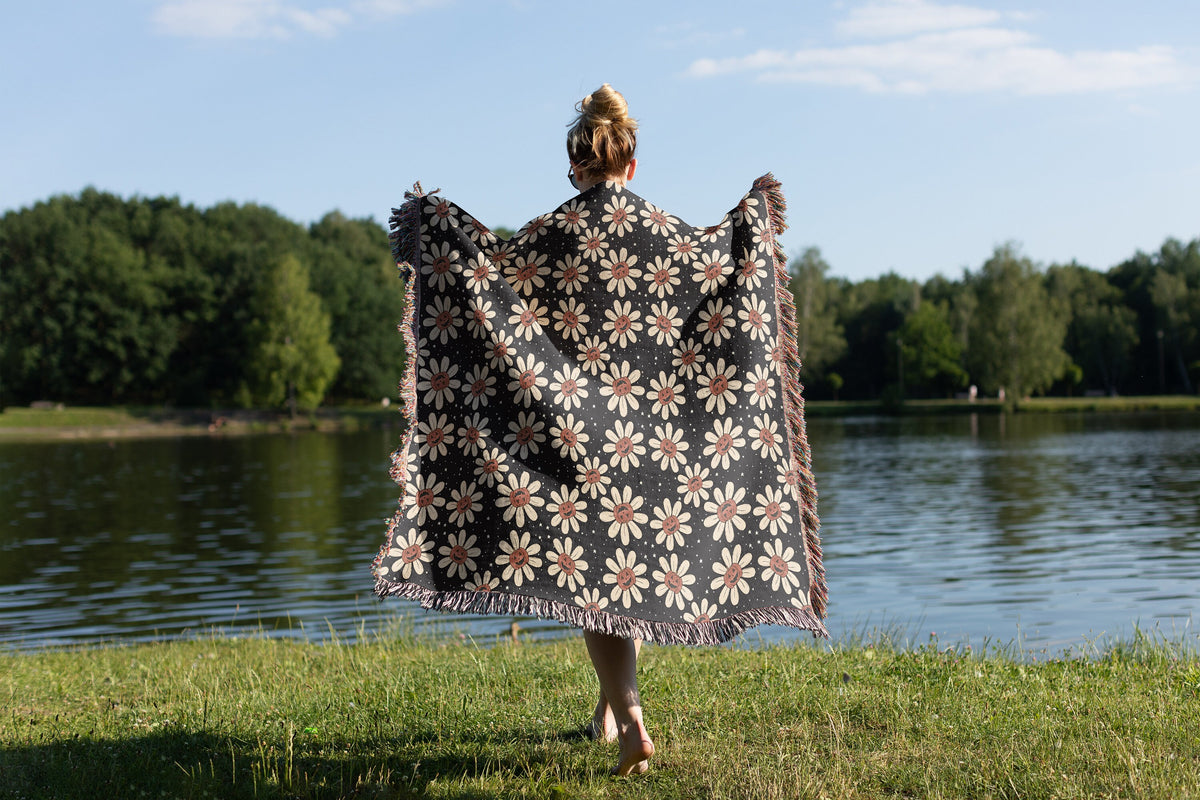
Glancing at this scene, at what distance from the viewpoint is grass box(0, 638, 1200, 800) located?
344 cm

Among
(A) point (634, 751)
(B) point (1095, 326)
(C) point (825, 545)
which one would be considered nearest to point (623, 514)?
(A) point (634, 751)

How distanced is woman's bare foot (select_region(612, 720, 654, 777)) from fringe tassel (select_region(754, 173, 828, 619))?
2.68ft

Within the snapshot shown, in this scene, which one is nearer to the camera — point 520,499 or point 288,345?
point 520,499

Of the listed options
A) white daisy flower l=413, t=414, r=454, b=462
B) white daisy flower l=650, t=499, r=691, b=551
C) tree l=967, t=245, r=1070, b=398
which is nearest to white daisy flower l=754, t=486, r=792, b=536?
white daisy flower l=650, t=499, r=691, b=551

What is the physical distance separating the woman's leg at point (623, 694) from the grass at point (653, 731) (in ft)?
0.25

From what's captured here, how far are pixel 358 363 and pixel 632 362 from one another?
68.7m

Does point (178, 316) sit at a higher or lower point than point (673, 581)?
higher

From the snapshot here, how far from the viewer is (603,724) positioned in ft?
13.2

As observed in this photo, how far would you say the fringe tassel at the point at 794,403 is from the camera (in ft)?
13.0

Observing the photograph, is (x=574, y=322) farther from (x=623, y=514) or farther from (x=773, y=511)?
(x=773, y=511)

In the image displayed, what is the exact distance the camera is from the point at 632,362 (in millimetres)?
3861

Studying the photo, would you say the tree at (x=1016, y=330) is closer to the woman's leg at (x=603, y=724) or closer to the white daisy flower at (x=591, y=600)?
the woman's leg at (x=603, y=724)

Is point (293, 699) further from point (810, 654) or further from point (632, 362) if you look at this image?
point (810, 654)

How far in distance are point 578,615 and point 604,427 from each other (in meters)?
0.65
